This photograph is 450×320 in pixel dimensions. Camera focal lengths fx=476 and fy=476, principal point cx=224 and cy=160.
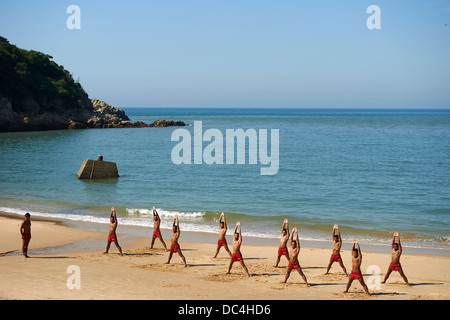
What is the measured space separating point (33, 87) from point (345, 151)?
62290mm

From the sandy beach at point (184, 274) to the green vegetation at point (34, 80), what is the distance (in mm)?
74320

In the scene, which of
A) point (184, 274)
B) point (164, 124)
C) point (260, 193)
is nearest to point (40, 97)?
point (164, 124)

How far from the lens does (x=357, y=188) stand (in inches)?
1310

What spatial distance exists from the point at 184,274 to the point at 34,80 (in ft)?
289

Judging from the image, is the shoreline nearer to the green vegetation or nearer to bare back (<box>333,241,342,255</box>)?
bare back (<box>333,241,342,255</box>)

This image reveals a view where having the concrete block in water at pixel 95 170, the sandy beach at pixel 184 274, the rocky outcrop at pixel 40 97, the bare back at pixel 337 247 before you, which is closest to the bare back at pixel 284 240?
the sandy beach at pixel 184 274

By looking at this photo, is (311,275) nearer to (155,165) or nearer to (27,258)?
(27,258)

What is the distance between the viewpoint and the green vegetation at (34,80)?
284 feet

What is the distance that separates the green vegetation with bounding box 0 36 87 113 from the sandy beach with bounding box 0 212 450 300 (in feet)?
244

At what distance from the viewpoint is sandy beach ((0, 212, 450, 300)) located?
12.6 meters

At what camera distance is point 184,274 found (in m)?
14.8
